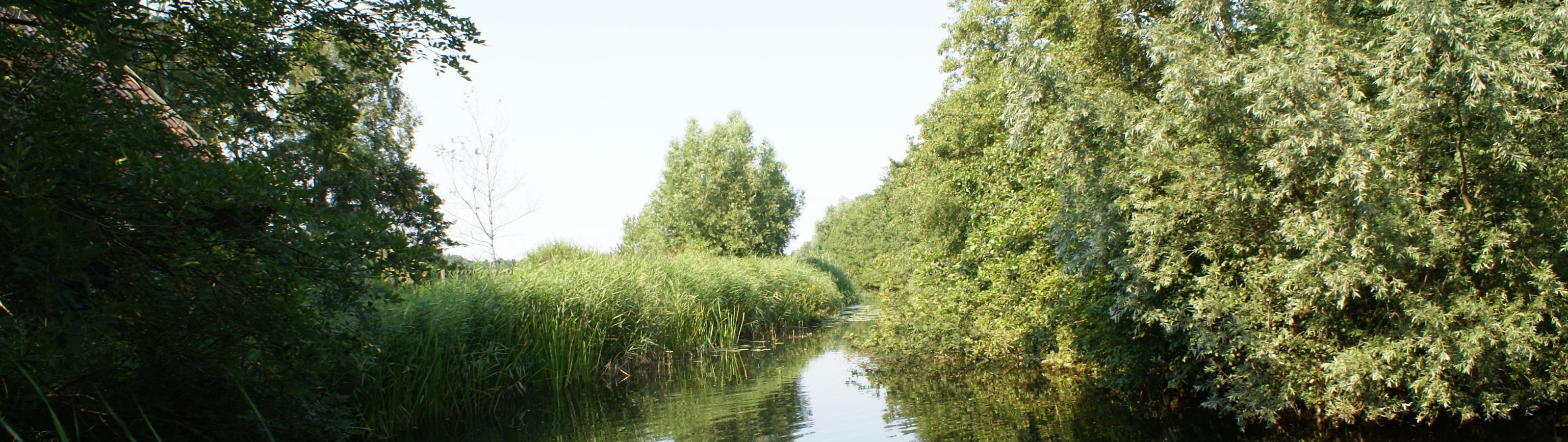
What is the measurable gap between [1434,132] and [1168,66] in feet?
7.18

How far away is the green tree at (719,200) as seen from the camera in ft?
135

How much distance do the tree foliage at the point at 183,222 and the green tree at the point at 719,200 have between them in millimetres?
33175

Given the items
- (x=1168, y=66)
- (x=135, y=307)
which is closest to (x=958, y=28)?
(x=1168, y=66)

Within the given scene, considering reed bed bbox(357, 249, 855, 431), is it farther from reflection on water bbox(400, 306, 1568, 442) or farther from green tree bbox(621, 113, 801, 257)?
green tree bbox(621, 113, 801, 257)

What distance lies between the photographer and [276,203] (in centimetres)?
466

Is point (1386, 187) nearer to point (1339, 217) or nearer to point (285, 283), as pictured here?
point (1339, 217)

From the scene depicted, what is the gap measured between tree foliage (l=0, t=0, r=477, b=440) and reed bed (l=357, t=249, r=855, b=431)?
3526mm

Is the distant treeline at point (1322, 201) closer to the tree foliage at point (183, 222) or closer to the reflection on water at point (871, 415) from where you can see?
the reflection on water at point (871, 415)

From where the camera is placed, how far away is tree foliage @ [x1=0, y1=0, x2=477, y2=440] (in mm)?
4035

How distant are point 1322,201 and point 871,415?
211 inches

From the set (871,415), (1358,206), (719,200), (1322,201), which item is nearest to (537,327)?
(871,415)

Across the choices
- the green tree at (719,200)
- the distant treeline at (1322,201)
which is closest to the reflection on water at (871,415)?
the distant treeline at (1322,201)

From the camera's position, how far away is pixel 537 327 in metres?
12.8

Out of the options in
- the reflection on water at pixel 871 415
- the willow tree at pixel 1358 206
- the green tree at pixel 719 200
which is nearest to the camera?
the willow tree at pixel 1358 206
